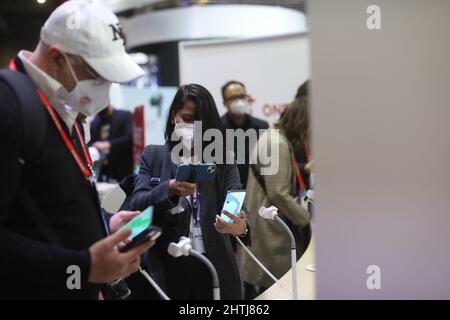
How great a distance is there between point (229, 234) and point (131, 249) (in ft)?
1.85

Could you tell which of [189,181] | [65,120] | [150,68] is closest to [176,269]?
[189,181]

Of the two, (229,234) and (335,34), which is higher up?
(335,34)

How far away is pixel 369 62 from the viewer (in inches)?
62.1

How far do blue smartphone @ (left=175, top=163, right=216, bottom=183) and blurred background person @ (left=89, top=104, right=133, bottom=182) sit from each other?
4.45ft

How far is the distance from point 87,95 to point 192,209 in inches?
22.1

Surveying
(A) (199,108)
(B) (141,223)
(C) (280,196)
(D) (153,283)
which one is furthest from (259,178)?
(B) (141,223)

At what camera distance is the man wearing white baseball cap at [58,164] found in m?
1.04

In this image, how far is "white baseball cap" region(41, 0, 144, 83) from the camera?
114cm

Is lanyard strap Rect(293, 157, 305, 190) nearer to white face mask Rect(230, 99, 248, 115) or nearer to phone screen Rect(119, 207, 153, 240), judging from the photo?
white face mask Rect(230, 99, 248, 115)

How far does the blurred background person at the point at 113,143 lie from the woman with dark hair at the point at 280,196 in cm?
122
